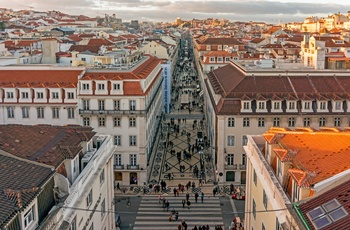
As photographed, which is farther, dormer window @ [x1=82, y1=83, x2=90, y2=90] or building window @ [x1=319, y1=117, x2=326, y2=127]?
dormer window @ [x1=82, y1=83, x2=90, y2=90]

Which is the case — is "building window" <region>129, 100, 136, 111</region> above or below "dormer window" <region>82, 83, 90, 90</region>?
below

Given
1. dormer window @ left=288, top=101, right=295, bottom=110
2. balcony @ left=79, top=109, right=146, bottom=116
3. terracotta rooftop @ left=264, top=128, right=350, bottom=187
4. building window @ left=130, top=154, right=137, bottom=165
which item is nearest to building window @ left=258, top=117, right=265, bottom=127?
dormer window @ left=288, top=101, right=295, bottom=110

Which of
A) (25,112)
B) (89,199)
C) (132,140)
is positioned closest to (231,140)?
(132,140)

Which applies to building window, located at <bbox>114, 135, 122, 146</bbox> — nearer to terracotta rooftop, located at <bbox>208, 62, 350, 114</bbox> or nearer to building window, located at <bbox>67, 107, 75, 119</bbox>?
building window, located at <bbox>67, 107, 75, 119</bbox>

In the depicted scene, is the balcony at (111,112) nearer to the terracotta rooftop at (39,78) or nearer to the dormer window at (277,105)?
the terracotta rooftop at (39,78)

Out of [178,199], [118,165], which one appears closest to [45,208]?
[178,199]
